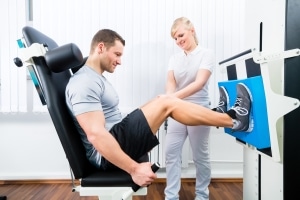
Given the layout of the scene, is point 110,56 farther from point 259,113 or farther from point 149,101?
point 259,113

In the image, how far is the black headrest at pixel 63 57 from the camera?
91 cm

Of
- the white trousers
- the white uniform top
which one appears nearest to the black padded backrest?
the white trousers

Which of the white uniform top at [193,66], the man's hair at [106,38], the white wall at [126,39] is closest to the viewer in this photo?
the man's hair at [106,38]

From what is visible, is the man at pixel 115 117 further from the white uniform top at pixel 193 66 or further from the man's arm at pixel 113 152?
the white uniform top at pixel 193 66

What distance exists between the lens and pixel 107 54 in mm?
1300

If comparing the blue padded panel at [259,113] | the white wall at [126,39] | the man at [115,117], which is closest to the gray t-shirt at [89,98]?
the man at [115,117]

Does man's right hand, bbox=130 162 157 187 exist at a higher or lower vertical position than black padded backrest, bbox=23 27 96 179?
lower

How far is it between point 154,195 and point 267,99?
128 cm

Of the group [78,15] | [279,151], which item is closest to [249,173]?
[279,151]

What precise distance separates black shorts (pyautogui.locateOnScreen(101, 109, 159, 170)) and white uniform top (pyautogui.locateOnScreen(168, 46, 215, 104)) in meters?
0.75

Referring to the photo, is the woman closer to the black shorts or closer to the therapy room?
the therapy room

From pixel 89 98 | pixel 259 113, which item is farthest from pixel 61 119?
pixel 259 113

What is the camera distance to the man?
3.18 ft

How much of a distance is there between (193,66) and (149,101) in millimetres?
437
